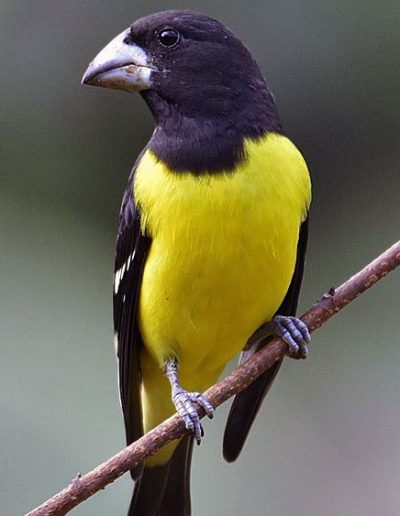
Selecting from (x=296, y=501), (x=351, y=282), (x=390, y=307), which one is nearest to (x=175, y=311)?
(x=351, y=282)

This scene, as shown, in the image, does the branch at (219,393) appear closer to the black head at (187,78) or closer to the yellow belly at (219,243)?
the yellow belly at (219,243)

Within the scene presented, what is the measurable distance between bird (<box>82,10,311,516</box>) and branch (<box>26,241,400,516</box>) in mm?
157

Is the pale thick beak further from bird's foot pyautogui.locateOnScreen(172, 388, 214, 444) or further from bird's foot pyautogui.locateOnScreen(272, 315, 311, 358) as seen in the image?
bird's foot pyautogui.locateOnScreen(172, 388, 214, 444)

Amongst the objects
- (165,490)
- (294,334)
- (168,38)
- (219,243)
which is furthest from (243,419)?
(168,38)

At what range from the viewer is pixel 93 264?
663cm

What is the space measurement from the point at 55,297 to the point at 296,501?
1.56 meters

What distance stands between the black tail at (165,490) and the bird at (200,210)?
416 millimetres

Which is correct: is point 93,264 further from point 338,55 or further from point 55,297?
point 338,55

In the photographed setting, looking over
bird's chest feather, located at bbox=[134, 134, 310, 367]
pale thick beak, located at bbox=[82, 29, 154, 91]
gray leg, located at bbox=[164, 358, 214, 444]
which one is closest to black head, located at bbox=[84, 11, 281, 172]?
pale thick beak, located at bbox=[82, 29, 154, 91]

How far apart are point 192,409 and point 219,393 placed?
318 mm

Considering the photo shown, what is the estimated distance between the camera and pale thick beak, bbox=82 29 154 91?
13.6 ft

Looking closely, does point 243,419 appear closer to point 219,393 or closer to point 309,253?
point 219,393

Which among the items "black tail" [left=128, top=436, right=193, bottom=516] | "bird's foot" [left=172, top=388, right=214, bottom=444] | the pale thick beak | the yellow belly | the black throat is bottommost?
"black tail" [left=128, top=436, right=193, bottom=516]

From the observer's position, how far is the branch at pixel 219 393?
10.8ft
